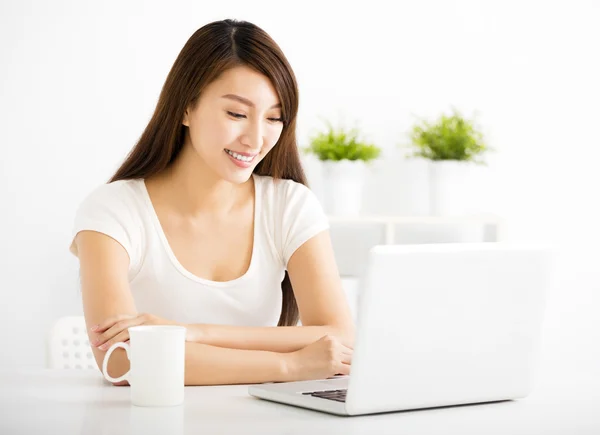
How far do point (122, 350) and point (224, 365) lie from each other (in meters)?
0.20

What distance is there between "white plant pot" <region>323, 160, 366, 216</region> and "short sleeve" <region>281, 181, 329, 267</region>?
119cm

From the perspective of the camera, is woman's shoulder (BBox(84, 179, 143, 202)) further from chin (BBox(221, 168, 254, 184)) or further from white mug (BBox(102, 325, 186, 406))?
white mug (BBox(102, 325, 186, 406))

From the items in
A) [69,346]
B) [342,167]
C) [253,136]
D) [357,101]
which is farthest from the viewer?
[357,101]

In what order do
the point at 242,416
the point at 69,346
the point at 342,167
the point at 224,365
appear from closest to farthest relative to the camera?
1. the point at 242,416
2. the point at 224,365
3. the point at 69,346
4. the point at 342,167

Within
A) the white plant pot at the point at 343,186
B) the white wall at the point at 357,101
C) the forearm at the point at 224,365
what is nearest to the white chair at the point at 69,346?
the forearm at the point at 224,365

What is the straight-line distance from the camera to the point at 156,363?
1355 mm

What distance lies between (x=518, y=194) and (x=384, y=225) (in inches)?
26.7

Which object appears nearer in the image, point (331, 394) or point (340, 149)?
point (331, 394)

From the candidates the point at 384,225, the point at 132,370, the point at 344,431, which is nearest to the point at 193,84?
the point at 132,370

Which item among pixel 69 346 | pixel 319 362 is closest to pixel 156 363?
pixel 319 362

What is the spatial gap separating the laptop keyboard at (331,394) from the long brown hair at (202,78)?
809mm

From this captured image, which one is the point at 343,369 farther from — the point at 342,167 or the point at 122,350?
the point at 342,167

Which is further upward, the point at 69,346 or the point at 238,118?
the point at 238,118

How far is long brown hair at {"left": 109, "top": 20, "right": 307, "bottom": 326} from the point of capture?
203 centimetres
